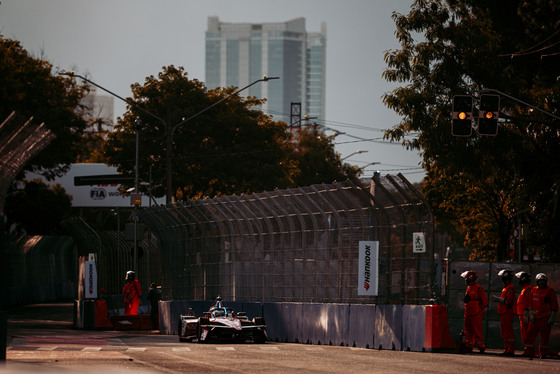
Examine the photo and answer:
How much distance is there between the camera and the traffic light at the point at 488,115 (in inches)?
1071

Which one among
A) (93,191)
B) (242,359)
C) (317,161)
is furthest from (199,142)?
(242,359)

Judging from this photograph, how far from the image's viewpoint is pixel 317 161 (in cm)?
9625

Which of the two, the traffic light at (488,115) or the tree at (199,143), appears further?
the tree at (199,143)

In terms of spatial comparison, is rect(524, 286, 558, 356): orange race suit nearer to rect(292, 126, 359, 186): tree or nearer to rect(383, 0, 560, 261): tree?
rect(383, 0, 560, 261): tree

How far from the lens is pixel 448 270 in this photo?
23.3 metres

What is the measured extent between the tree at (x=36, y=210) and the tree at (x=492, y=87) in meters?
38.5

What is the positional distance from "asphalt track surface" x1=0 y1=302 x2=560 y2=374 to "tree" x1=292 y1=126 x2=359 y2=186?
7109cm

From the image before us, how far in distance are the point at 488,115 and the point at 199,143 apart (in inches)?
1598

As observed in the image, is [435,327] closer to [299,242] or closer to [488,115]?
[299,242]

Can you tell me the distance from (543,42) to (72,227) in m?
15.5

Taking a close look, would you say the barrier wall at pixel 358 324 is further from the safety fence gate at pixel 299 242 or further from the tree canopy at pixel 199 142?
the tree canopy at pixel 199 142

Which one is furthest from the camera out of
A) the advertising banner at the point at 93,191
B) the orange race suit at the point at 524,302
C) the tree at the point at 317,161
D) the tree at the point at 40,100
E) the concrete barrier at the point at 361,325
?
the tree at the point at 317,161

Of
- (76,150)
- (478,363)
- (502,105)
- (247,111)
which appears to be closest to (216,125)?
(247,111)

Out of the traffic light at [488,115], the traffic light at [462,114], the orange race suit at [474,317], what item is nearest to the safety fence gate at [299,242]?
the orange race suit at [474,317]
